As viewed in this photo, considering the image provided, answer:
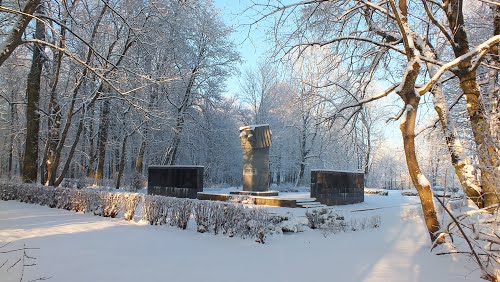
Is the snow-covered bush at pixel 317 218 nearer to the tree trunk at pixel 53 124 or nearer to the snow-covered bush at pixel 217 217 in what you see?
the snow-covered bush at pixel 217 217

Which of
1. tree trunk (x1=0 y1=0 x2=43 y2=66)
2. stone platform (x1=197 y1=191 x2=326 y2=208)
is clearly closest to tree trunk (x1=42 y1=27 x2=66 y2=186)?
stone platform (x1=197 y1=191 x2=326 y2=208)

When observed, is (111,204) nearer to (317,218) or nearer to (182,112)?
(317,218)

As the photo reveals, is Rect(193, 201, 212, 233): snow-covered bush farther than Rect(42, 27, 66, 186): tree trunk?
No

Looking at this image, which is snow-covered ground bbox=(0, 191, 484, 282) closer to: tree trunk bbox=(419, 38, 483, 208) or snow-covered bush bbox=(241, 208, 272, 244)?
snow-covered bush bbox=(241, 208, 272, 244)

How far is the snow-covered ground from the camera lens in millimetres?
5930

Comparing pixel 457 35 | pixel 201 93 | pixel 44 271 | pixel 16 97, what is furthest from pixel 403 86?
pixel 16 97

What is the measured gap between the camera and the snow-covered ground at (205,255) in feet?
19.5

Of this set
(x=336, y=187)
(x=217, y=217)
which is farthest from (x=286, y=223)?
(x=336, y=187)

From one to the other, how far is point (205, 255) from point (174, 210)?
3163 mm

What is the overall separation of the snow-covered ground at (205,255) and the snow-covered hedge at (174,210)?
27 centimetres

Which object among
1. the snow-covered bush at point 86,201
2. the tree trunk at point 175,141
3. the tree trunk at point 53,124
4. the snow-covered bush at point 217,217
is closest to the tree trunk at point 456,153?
the snow-covered bush at point 217,217

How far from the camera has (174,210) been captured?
10.2 meters

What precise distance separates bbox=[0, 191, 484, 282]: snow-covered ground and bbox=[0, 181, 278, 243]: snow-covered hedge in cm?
27

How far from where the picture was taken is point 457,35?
8.39 metres
